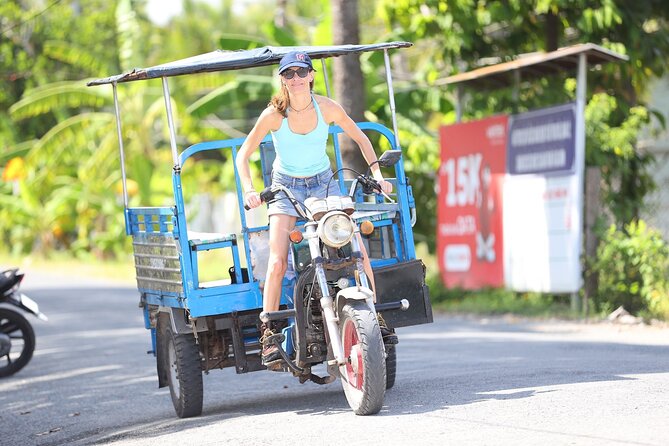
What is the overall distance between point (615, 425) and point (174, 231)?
336 centimetres

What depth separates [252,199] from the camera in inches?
310

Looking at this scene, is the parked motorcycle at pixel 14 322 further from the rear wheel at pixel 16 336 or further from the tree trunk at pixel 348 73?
the tree trunk at pixel 348 73

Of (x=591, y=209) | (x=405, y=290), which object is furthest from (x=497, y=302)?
(x=405, y=290)

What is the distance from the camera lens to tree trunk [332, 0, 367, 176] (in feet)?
60.9

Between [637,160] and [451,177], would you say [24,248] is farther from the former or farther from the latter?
[637,160]

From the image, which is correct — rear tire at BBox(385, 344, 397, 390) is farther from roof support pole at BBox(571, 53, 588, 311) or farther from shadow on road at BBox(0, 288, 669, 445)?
roof support pole at BBox(571, 53, 588, 311)

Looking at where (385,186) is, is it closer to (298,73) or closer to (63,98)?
(298,73)

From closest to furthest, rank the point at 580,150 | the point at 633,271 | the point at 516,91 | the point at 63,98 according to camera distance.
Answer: the point at 633,271, the point at 580,150, the point at 516,91, the point at 63,98

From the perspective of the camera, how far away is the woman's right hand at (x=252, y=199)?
25.8ft

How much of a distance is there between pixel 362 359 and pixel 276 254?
1.14 meters

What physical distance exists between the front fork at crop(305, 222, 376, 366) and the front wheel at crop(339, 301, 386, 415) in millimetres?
56

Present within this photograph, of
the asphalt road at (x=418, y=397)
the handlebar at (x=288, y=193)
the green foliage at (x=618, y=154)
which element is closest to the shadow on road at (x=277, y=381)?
the asphalt road at (x=418, y=397)

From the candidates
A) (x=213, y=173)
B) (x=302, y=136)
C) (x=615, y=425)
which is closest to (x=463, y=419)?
(x=615, y=425)

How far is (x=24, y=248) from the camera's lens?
38.0m
